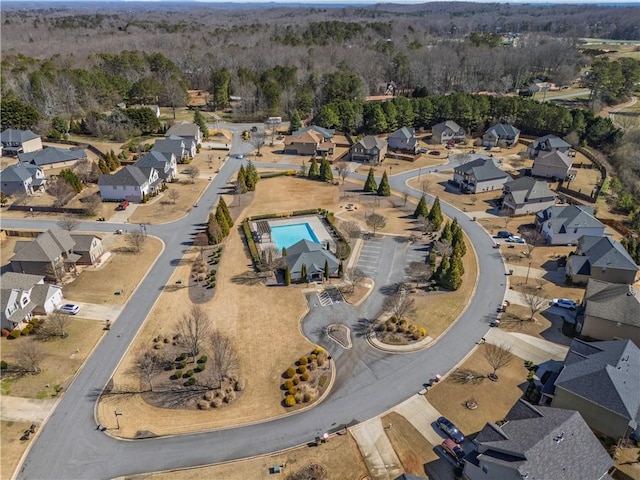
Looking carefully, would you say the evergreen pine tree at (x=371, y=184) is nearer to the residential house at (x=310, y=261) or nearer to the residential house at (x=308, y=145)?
the residential house at (x=308, y=145)

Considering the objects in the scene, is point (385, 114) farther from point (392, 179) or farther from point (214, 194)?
point (214, 194)

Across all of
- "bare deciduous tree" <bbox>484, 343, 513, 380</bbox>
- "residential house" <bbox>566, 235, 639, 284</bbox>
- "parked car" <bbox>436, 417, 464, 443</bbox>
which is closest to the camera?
"parked car" <bbox>436, 417, 464, 443</bbox>

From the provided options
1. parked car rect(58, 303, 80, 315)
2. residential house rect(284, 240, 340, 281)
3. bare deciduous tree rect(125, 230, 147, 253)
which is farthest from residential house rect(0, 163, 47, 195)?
residential house rect(284, 240, 340, 281)

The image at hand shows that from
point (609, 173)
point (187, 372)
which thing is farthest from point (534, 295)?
point (609, 173)

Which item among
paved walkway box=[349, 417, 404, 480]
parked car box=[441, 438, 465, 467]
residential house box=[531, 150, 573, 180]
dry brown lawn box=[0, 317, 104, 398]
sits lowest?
dry brown lawn box=[0, 317, 104, 398]

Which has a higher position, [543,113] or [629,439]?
[543,113]

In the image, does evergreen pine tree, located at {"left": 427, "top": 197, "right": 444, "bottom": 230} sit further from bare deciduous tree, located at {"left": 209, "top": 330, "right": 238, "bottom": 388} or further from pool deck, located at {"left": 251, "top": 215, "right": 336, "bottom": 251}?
bare deciduous tree, located at {"left": 209, "top": 330, "right": 238, "bottom": 388}
